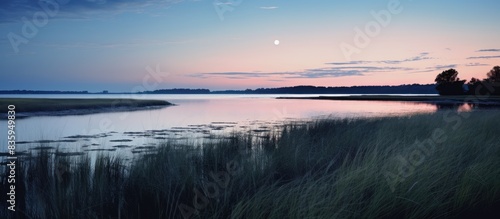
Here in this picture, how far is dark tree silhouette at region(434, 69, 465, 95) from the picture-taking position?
75625 millimetres

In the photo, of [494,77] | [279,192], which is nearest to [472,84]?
[494,77]

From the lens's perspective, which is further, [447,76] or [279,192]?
[447,76]

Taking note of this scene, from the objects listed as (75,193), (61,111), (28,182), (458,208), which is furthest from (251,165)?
(61,111)

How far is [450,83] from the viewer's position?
7662cm

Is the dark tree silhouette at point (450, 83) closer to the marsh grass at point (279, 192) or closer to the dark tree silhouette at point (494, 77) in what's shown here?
the dark tree silhouette at point (494, 77)

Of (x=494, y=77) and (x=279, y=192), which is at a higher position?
(x=494, y=77)

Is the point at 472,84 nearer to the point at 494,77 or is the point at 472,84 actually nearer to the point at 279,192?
the point at 494,77

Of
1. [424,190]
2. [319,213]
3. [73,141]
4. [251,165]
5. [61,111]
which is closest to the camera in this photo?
[319,213]

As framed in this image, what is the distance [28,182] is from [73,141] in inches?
341

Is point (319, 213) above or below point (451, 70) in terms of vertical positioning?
below

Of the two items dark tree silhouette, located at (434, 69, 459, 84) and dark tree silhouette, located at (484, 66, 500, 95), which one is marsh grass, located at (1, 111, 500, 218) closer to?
dark tree silhouette, located at (484, 66, 500, 95)

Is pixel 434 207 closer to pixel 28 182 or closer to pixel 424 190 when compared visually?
pixel 424 190

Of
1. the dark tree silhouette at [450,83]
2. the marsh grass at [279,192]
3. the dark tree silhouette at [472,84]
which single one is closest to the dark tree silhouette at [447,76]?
the dark tree silhouette at [450,83]

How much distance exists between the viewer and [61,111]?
34.9 meters
